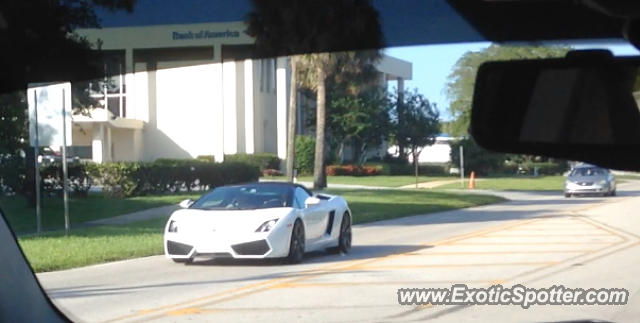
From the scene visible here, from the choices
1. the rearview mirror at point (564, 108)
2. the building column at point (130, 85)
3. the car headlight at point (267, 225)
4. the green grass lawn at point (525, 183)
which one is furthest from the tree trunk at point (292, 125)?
the rearview mirror at point (564, 108)

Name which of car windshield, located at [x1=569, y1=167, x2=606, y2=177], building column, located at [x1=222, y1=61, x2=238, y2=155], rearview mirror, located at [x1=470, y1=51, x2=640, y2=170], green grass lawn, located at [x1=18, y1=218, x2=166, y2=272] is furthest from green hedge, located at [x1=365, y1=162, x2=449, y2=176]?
rearview mirror, located at [x1=470, y1=51, x2=640, y2=170]

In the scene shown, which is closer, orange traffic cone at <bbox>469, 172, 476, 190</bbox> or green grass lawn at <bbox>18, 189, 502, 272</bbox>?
orange traffic cone at <bbox>469, 172, 476, 190</bbox>

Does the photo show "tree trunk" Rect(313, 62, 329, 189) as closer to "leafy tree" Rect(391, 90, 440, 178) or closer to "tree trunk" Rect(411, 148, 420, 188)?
"leafy tree" Rect(391, 90, 440, 178)

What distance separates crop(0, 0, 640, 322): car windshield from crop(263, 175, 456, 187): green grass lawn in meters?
0.02

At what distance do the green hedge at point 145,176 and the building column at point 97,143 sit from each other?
0.06 meters

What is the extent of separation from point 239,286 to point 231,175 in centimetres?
64

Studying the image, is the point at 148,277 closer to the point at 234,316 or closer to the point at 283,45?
the point at 234,316

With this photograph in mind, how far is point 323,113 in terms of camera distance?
4641 millimetres

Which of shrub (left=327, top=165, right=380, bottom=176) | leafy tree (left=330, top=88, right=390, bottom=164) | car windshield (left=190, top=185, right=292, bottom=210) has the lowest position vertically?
car windshield (left=190, top=185, right=292, bottom=210)

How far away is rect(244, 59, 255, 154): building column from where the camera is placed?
15.4 feet

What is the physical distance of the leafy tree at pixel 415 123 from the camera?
4234mm

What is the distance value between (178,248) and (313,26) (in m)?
1.38

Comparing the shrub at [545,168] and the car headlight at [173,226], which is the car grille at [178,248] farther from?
the shrub at [545,168]

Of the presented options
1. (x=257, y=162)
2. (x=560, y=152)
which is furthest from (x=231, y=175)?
(x=560, y=152)
